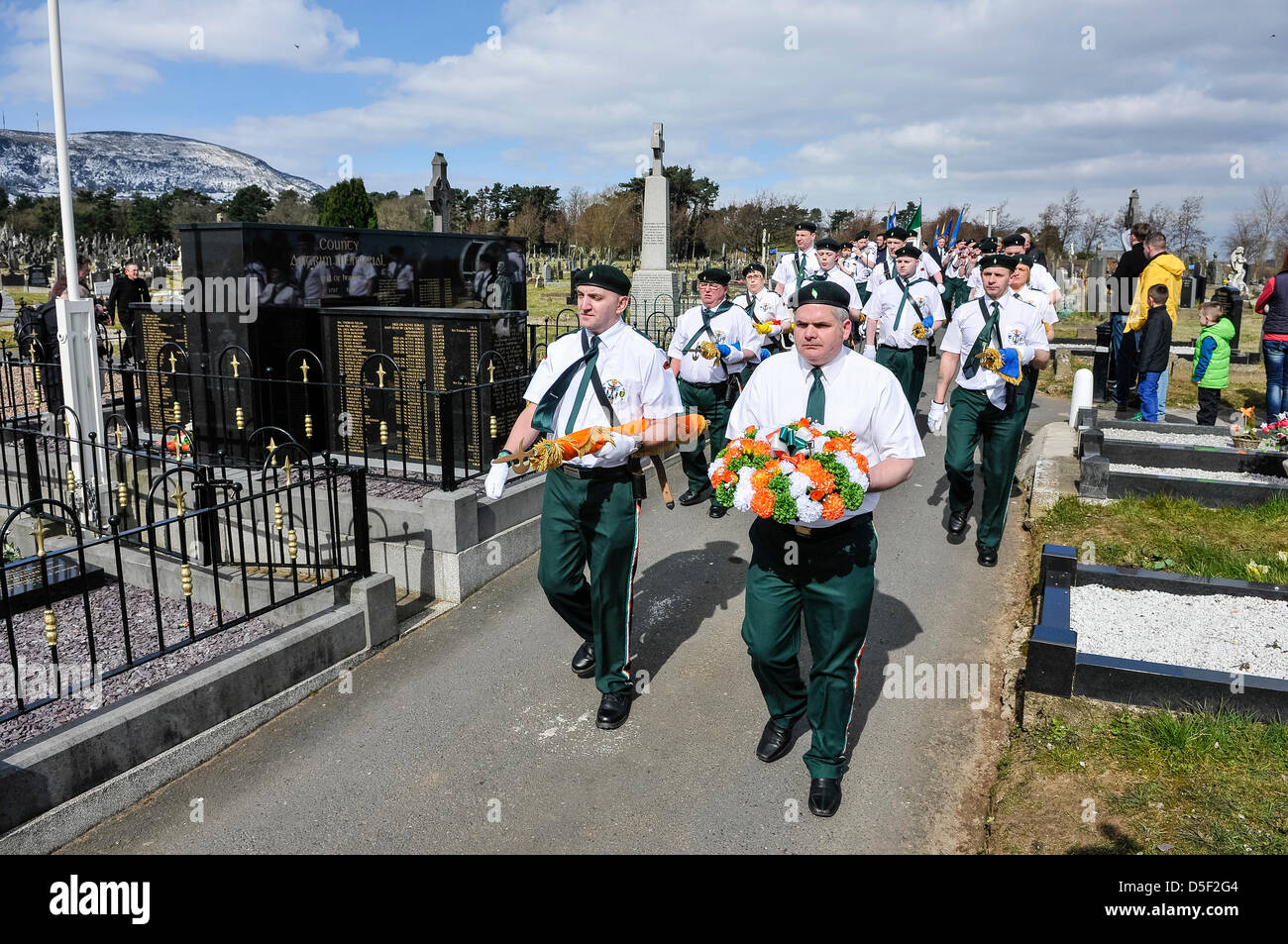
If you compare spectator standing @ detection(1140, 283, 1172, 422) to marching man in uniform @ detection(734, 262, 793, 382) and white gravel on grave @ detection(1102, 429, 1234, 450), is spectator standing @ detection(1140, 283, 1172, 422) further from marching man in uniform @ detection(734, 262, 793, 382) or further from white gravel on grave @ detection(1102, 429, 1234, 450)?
marching man in uniform @ detection(734, 262, 793, 382)

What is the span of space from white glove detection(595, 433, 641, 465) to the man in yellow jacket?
9763 mm

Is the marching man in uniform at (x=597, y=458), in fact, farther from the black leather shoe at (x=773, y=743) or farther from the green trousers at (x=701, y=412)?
the green trousers at (x=701, y=412)

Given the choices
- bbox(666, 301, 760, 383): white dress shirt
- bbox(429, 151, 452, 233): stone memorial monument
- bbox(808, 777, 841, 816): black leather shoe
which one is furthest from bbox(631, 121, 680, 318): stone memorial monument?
bbox(808, 777, 841, 816): black leather shoe

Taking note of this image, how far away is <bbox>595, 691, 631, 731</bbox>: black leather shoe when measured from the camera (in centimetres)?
492

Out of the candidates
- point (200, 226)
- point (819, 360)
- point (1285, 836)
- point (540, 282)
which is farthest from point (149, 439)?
point (540, 282)

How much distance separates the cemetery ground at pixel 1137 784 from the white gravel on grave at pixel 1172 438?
6.34 meters

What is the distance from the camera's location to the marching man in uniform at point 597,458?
16.0 ft

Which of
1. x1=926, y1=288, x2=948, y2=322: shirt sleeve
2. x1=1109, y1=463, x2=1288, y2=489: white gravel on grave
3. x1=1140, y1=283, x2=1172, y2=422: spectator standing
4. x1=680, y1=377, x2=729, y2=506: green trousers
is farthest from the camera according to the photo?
x1=1140, y1=283, x2=1172, y2=422: spectator standing

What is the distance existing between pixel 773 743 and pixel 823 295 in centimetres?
219

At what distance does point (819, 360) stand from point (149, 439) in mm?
7983

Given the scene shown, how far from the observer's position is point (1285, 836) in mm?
3734

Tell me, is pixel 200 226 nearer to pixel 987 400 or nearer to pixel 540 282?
pixel 987 400

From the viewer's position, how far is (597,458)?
4.76 m

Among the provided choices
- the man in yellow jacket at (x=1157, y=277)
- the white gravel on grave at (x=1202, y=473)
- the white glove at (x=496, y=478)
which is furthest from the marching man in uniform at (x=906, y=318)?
the white glove at (x=496, y=478)
